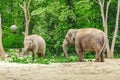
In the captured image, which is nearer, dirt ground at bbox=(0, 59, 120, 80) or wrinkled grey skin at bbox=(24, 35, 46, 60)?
dirt ground at bbox=(0, 59, 120, 80)

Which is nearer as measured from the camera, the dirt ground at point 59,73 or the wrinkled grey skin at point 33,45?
the dirt ground at point 59,73

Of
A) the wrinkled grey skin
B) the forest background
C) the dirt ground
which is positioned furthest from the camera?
the forest background

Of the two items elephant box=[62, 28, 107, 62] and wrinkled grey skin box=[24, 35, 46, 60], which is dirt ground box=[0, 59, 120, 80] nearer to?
elephant box=[62, 28, 107, 62]

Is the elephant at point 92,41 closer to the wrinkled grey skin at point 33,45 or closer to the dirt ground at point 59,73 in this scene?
the wrinkled grey skin at point 33,45

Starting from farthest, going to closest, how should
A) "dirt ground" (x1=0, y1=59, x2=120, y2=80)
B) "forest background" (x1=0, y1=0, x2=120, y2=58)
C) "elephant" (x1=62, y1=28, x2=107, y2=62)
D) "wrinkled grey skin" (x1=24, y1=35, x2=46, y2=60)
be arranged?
1. "forest background" (x1=0, y1=0, x2=120, y2=58)
2. "wrinkled grey skin" (x1=24, y1=35, x2=46, y2=60)
3. "elephant" (x1=62, y1=28, x2=107, y2=62)
4. "dirt ground" (x1=0, y1=59, x2=120, y2=80)

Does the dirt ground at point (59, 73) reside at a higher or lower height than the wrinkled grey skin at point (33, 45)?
higher

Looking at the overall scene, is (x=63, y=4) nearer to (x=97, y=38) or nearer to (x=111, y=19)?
(x=111, y=19)

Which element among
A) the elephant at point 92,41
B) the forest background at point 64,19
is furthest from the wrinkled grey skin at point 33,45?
the forest background at point 64,19

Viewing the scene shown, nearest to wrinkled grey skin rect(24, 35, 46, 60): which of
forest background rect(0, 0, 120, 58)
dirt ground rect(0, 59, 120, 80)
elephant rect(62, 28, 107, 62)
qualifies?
elephant rect(62, 28, 107, 62)

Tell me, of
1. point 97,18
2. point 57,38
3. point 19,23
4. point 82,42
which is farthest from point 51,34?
point 82,42

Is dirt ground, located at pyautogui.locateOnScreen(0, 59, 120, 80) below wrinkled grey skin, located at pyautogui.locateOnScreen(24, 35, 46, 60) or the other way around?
the other way around

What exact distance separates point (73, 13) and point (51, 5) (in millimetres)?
1699

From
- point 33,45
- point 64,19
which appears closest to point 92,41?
point 33,45

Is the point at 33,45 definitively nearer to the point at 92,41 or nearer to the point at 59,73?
the point at 92,41
